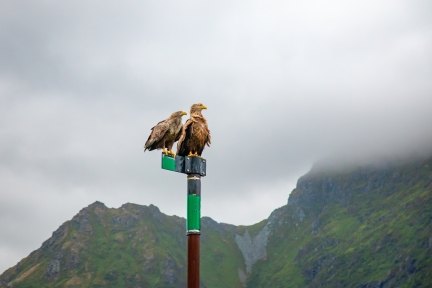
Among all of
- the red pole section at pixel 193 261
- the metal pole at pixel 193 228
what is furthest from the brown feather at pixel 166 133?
the red pole section at pixel 193 261

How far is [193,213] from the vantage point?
1548 cm

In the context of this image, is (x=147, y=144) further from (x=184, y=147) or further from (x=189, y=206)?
(x=189, y=206)

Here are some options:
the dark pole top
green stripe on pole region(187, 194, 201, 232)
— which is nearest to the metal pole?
green stripe on pole region(187, 194, 201, 232)

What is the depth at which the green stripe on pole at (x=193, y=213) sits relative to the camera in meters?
15.4

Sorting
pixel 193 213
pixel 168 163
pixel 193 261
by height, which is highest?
pixel 168 163

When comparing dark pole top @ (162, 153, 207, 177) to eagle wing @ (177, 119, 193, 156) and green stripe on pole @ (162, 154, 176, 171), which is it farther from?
eagle wing @ (177, 119, 193, 156)

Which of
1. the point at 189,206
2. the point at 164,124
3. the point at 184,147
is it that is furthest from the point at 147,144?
the point at 189,206

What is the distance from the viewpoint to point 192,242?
15.4 meters

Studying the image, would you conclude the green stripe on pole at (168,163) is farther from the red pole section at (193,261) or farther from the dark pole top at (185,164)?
the red pole section at (193,261)

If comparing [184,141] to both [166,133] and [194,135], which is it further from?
[166,133]

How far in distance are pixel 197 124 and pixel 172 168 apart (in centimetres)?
191

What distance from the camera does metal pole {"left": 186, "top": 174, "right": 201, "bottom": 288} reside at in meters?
15.1

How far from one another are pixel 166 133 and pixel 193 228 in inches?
143

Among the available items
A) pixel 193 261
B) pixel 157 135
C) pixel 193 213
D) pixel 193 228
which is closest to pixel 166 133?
pixel 157 135
